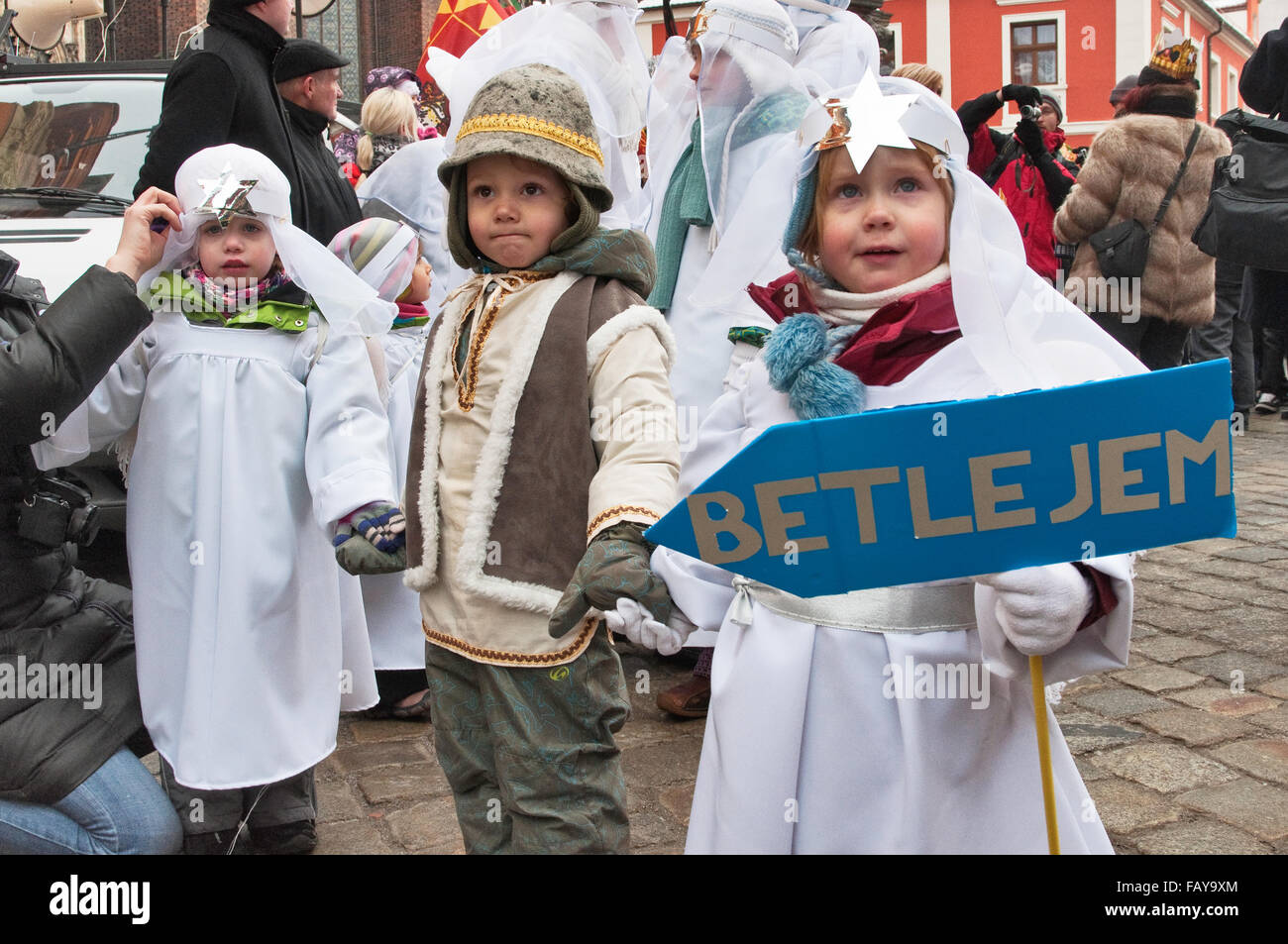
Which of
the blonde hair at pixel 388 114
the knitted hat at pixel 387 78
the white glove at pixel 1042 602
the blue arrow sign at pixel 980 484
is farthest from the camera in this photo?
the knitted hat at pixel 387 78

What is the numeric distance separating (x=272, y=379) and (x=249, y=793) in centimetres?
99

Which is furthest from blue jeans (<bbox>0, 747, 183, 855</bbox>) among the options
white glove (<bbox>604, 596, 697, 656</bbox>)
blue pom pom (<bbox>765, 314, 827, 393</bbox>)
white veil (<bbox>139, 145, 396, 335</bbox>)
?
blue pom pom (<bbox>765, 314, 827, 393</bbox>)

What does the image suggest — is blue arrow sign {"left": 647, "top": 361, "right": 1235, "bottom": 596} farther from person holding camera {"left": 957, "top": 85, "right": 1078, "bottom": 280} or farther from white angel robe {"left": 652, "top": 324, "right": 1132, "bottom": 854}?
person holding camera {"left": 957, "top": 85, "right": 1078, "bottom": 280}

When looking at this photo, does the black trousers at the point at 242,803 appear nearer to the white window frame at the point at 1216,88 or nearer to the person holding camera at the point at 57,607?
the person holding camera at the point at 57,607

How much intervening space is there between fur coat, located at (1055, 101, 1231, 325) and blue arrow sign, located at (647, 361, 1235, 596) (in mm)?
5426

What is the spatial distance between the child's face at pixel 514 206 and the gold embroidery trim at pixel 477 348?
0.03 m

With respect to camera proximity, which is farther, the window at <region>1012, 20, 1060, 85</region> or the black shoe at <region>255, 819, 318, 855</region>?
the window at <region>1012, 20, 1060, 85</region>

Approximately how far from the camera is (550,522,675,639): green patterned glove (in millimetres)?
1897

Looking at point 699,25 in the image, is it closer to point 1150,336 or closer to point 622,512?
point 622,512

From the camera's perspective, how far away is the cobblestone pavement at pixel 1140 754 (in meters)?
3.03

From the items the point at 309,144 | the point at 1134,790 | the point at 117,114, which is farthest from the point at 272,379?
the point at 117,114

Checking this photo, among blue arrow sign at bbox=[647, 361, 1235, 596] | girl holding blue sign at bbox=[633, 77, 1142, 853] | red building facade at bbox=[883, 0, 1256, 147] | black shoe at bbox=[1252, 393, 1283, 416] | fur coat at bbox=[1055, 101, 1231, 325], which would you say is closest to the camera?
blue arrow sign at bbox=[647, 361, 1235, 596]

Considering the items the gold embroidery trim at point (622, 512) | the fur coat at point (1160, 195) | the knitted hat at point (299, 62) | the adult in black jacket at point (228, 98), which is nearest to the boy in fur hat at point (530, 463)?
the gold embroidery trim at point (622, 512)

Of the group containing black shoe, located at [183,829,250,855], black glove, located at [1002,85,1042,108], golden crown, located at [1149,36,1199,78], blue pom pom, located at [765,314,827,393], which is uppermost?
golden crown, located at [1149,36,1199,78]
